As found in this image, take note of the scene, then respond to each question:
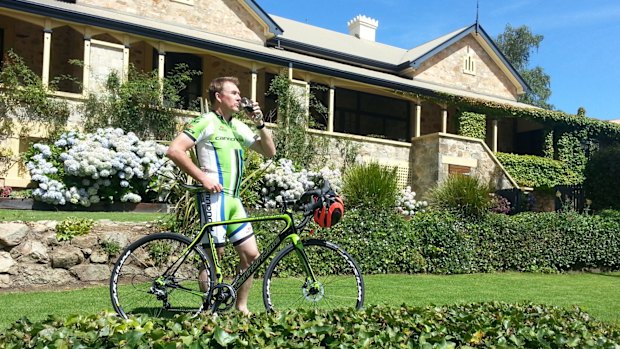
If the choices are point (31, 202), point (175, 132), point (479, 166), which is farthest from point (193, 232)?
point (479, 166)

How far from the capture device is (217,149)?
13.8ft

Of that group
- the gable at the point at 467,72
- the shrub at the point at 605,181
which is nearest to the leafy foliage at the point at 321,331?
the shrub at the point at 605,181

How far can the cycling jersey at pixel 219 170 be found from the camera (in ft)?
13.7

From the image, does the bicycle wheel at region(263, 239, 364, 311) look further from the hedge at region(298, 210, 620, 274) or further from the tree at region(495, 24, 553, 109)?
the tree at region(495, 24, 553, 109)

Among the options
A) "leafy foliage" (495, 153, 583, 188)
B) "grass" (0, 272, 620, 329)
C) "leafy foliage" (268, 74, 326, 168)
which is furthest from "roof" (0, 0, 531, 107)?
"grass" (0, 272, 620, 329)

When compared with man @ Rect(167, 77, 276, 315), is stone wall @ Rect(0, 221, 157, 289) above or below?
below

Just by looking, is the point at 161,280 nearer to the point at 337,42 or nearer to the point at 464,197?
the point at 464,197

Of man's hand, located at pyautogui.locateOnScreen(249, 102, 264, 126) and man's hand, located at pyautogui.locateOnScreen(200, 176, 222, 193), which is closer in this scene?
man's hand, located at pyautogui.locateOnScreen(200, 176, 222, 193)

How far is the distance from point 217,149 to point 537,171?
2140 cm

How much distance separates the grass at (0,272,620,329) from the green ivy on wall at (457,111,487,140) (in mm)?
12704

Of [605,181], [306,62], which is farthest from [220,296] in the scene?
[605,181]

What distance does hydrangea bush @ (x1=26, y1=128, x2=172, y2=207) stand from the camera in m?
10.3

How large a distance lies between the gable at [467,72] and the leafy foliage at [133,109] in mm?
12114

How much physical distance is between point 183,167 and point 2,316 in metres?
2.16
